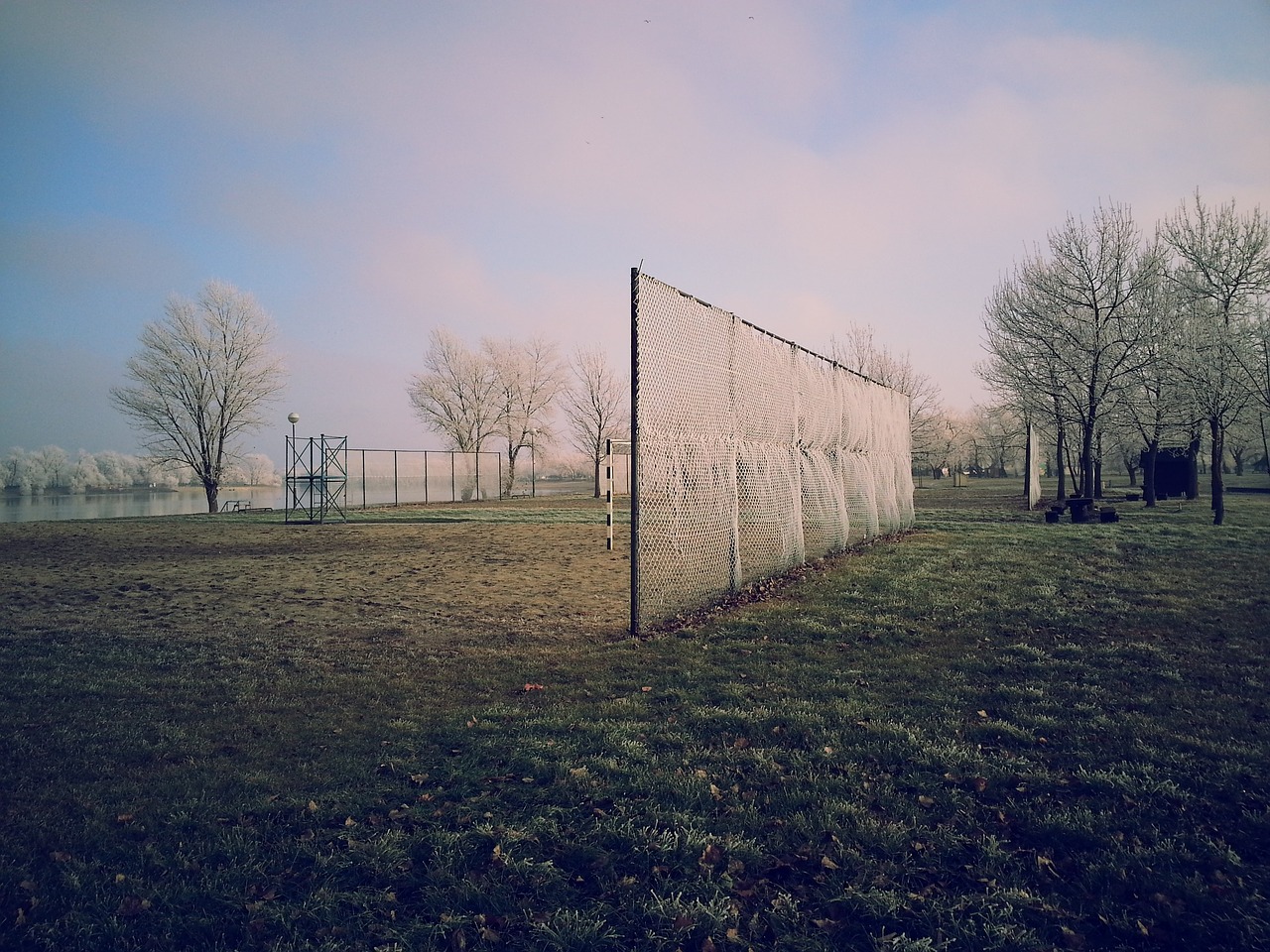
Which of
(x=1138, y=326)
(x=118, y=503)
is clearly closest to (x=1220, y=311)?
(x=1138, y=326)

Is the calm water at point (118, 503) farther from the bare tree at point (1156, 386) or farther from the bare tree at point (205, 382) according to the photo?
the bare tree at point (1156, 386)

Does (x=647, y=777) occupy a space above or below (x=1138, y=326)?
below

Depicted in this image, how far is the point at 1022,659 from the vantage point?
17.6 ft

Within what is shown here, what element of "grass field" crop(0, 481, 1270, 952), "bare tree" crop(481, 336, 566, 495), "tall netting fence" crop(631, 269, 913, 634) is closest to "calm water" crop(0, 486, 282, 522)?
"bare tree" crop(481, 336, 566, 495)

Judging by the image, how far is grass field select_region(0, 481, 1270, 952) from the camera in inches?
93.2

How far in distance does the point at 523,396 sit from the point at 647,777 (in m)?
41.7

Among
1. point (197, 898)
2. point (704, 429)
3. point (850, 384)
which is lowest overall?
point (197, 898)

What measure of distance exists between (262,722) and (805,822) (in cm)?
334

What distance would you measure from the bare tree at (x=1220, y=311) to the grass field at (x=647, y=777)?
457 inches

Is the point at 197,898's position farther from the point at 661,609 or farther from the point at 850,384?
the point at 850,384

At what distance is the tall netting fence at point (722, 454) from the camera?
21.8 ft

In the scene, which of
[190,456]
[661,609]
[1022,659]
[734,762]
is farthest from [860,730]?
[190,456]

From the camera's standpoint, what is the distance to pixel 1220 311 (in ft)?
59.4

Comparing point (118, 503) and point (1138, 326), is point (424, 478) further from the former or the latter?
point (1138, 326)
